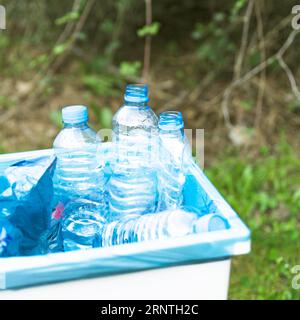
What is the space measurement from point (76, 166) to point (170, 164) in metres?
0.22

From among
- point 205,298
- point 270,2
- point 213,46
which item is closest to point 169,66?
point 213,46

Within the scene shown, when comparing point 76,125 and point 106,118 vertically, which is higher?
point 106,118

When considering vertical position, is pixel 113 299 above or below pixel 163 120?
below

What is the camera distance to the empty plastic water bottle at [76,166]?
1304 millimetres

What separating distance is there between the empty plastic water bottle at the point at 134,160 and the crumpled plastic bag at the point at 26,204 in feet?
0.51

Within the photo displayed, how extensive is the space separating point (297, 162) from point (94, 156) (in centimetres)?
160

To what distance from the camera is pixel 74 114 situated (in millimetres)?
1256

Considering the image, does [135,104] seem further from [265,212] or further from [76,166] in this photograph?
[265,212]

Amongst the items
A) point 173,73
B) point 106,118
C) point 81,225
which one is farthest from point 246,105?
point 81,225

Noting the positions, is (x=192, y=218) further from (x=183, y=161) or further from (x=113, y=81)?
(x=113, y=81)

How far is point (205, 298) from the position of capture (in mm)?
1133

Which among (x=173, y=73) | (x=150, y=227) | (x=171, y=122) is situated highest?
(x=173, y=73)

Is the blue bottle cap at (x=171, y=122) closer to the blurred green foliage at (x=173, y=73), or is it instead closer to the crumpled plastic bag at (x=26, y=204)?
the crumpled plastic bag at (x=26, y=204)

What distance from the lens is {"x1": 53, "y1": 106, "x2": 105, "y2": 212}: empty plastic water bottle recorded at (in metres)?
1.30
